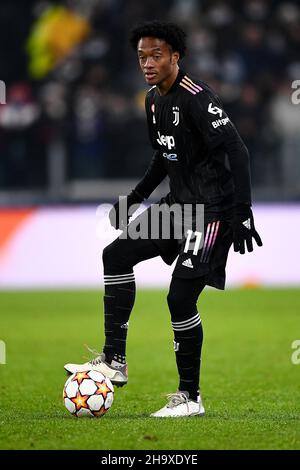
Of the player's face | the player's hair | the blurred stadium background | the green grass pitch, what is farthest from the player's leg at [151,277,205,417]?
the blurred stadium background

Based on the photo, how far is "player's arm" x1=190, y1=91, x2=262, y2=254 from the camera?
19.7ft

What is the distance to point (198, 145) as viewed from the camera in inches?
243

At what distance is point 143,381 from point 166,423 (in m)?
2.21

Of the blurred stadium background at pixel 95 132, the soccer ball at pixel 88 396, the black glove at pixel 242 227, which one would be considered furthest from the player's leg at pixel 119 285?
the blurred stadium background at pixel 95 132

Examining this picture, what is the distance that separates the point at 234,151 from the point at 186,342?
3.76ft

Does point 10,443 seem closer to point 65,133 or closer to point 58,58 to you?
point 65,133

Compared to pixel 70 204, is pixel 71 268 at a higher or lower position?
lower

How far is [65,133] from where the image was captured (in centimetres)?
1458

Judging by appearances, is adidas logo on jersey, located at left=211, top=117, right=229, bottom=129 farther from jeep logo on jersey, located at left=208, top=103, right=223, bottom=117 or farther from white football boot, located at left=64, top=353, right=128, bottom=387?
white football boot, located at left=64, top=353, right=128, bottom=387

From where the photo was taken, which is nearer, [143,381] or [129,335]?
[143,381]

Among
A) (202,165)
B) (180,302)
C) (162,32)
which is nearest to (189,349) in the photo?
(180,302)

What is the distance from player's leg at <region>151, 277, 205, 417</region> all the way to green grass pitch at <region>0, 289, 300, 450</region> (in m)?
0.13
